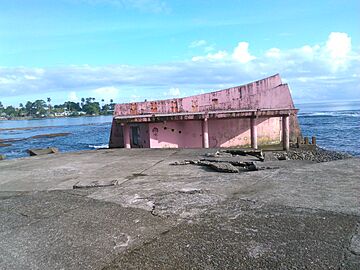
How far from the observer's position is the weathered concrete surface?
8.80ft

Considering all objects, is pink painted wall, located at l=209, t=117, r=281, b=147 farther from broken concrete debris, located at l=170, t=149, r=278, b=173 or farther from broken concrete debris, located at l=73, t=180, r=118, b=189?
broken concrete debris, located at l=73, t=180, r=118, b=189

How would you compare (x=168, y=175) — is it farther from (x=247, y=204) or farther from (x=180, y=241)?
(x=180, y=241)

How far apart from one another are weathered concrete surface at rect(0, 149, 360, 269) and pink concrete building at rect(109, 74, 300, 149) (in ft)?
38.7

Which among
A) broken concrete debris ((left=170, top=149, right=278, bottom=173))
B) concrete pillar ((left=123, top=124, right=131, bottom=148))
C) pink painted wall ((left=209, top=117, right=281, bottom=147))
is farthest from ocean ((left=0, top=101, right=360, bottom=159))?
broken concrete debris ((left=170, top=149, right=278, bottom=173))

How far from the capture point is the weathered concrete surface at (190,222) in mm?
2684

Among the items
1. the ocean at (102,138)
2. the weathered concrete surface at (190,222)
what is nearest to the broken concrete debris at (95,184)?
the weathered concrete surface at (190,222)

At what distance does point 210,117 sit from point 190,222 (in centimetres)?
1456

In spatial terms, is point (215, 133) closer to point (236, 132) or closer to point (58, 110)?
point (236, 132)

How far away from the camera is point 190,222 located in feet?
11.4

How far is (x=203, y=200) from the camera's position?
4316 mm

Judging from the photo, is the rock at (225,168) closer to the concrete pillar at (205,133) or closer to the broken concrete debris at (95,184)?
the broken concrete debris at (95,184)

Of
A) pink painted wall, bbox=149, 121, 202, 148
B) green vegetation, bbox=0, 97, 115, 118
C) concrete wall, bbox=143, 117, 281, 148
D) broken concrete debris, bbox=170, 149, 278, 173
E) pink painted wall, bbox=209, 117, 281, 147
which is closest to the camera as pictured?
broken concrete debris, bbox=170, 149, 278, 173

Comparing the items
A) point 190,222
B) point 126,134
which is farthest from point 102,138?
point 190,222

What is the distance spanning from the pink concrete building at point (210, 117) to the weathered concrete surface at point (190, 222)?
11.8 metres
